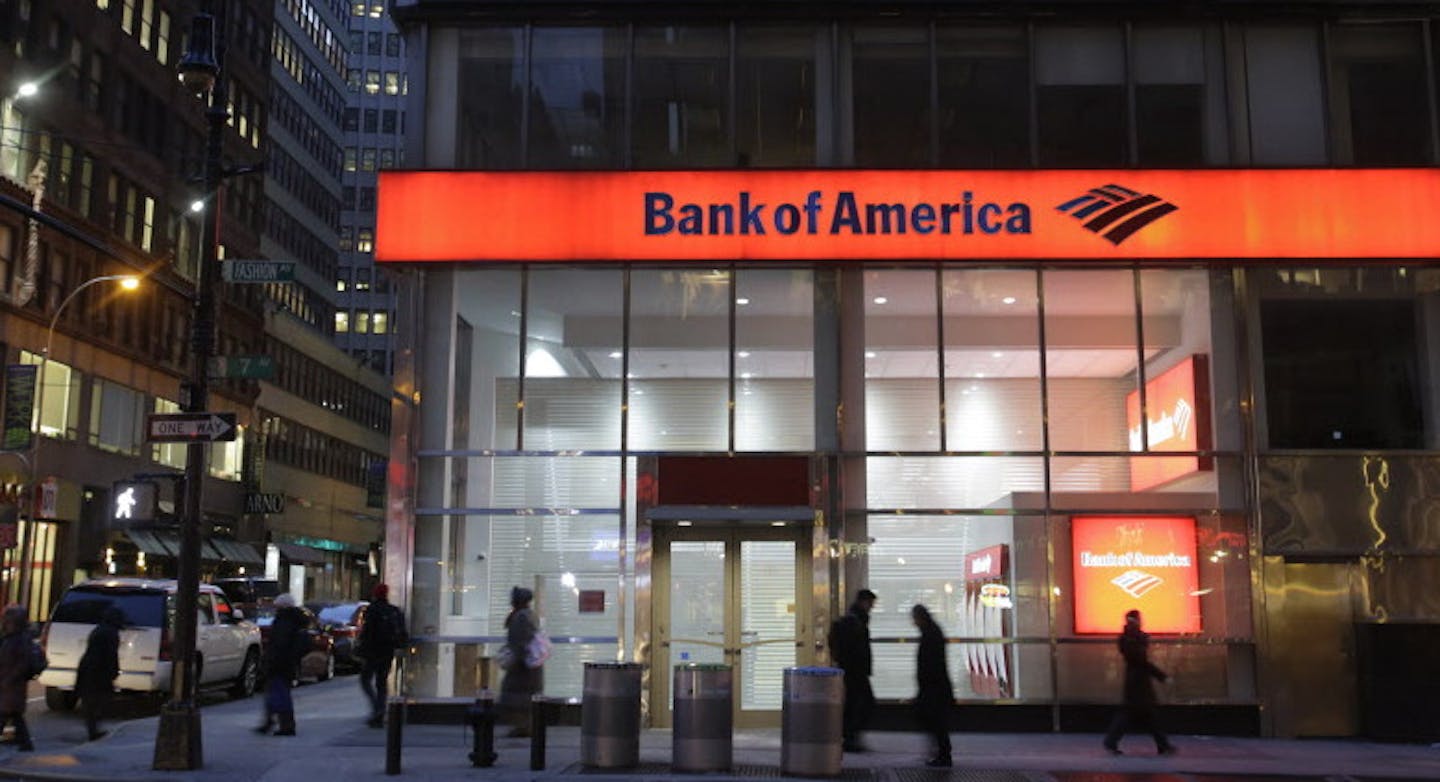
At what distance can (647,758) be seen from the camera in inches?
557

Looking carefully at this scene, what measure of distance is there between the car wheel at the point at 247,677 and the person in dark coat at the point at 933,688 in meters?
13.3

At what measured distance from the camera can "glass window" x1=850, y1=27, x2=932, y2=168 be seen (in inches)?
729

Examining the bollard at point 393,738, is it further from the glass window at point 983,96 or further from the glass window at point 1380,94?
the glass window at point 1380,94

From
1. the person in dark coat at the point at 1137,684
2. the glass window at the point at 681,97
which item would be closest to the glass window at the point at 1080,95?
the glass window at the point at 681,97

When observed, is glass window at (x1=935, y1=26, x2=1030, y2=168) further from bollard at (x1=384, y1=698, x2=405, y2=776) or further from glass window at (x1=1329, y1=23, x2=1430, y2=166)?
bollard at (x1=384, y1=698, x2=405, y2=776)

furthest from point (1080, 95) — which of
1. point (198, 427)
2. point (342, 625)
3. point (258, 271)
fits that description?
point (342, 625)

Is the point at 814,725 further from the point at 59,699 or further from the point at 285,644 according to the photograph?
the point at 59,699

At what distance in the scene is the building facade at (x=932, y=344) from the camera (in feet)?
57.0

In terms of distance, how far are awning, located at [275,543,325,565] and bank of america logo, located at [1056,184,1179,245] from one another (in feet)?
182

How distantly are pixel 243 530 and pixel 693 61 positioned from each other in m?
47.6

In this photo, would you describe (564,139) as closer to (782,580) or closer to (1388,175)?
(782,580)

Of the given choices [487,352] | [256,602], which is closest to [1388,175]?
[487,352]

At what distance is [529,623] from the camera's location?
15.0 m

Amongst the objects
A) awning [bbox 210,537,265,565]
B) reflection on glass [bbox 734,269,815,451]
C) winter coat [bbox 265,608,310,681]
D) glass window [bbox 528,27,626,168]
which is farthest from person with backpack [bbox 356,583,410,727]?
awning [bbox 210,537,265,565]
